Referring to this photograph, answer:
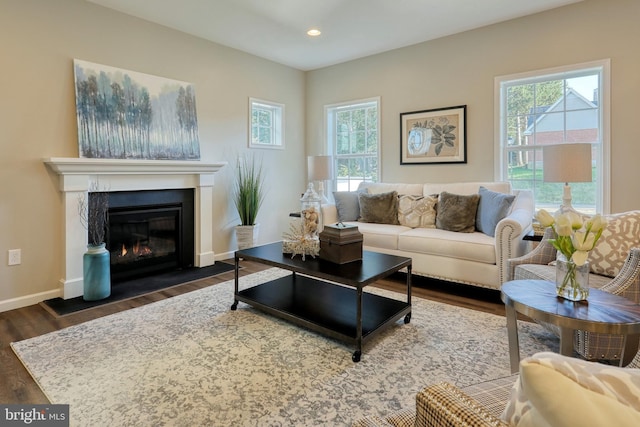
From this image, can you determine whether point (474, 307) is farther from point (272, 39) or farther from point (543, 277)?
point (272, 39)

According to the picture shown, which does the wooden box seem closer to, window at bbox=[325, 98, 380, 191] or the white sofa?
the white sofa

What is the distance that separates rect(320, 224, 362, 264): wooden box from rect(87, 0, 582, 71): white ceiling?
2.29m

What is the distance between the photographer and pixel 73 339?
236 cm

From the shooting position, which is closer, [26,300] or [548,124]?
[26,300]

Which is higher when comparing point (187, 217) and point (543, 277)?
point (187, 217)

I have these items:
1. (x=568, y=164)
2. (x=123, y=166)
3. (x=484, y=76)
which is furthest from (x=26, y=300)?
(x=484, y=76)

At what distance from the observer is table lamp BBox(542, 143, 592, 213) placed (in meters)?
2.78

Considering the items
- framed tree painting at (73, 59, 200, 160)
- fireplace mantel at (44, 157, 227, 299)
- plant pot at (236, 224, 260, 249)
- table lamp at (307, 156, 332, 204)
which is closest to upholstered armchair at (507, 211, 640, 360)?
table lamp at (307, 156, 332, 204)

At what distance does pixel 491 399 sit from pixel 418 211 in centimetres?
310

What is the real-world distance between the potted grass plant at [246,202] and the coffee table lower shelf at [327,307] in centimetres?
159

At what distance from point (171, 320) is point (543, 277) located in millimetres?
2589

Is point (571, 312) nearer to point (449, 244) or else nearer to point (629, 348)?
point (629, 348)

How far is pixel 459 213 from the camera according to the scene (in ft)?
11.7

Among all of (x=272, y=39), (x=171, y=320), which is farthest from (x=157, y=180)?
(x=272, y=39)
